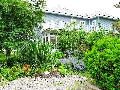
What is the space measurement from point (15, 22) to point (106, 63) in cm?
942

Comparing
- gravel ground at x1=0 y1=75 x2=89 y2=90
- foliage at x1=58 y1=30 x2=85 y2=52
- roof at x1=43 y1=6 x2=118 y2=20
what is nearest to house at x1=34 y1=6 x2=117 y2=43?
roof at x1=43 y1=6 x2=118 y2=20

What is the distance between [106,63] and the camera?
796 centimetres

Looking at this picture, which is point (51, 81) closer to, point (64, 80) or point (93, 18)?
point (64, 80)

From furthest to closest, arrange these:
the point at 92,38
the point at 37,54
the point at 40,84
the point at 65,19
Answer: the point at 65,19 → the point at 92,38 → the point at 37,54 → the point at 40,84

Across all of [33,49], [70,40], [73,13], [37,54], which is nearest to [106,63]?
[37,54]

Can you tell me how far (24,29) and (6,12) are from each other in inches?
57.9

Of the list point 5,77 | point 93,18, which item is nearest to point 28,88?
point 5,77

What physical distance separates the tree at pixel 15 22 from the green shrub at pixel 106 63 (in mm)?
7584

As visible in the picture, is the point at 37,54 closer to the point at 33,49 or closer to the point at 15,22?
the point at 33,49

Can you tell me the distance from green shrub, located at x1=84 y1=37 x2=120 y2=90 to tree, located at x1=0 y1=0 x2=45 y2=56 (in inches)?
299

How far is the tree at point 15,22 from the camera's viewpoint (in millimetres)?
15672

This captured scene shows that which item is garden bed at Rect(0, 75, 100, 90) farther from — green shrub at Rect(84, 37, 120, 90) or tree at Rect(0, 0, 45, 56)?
tree at Rect(0, 0, 45, 56)

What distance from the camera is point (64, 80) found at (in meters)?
10.6

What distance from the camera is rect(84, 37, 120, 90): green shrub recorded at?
779 centimetres
